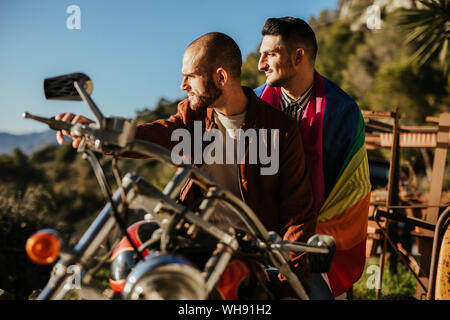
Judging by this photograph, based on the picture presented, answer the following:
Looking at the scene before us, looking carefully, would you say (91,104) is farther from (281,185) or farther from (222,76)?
(281,185)

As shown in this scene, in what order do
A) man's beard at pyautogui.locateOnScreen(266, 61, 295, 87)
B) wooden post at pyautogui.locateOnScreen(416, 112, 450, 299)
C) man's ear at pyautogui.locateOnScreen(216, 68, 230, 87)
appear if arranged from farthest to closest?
wooden post at pyautogui.locateOnScreen(416, 112, 450, 299) < man's beard at pyautogui.locateOnScreen(266, 61, 295, 87) < man's ear at pyautogui.locateOnScreen(216, 68, 230, 87)

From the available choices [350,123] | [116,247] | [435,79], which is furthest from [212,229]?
[435,79]

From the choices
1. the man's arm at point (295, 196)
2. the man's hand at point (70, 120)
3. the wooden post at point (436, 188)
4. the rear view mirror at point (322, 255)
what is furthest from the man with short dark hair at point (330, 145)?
the wooden post at point (436, 188)

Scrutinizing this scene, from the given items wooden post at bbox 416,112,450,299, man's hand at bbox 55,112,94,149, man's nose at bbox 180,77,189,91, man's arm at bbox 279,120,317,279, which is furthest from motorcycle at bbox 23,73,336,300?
wooden post at bbox 416,112,450,299

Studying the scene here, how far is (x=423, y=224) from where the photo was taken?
3627 mm

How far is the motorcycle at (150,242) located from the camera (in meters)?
1.35

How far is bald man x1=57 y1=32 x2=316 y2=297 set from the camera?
7.15 ft

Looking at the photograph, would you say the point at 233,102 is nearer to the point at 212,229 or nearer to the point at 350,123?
the point at 350,123

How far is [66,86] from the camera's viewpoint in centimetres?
162

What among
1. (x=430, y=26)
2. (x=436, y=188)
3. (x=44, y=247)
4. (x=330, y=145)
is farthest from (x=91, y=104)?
(x=430, y=26)

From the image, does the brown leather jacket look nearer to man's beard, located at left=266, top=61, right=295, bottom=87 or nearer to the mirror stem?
man's beard, located at left=266, top=61, right=295, bottom=87

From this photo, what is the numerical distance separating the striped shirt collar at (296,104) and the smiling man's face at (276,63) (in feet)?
0.41

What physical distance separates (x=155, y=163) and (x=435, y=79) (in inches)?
1079
